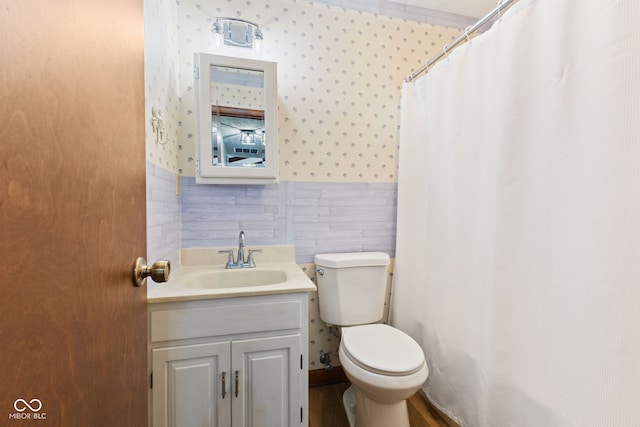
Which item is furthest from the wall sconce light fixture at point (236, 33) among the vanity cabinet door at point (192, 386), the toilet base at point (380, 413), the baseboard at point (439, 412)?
the baseboard at point (439, 412)

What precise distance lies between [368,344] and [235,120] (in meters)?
1.32

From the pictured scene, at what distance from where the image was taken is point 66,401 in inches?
15.2

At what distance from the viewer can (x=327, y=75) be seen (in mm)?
1684

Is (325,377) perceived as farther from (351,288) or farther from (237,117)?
(237,117)

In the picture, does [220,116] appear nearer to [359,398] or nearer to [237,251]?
[237,251]

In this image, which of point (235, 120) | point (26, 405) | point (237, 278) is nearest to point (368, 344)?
point (237, 278)

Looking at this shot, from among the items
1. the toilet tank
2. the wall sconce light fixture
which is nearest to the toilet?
the toilet tank

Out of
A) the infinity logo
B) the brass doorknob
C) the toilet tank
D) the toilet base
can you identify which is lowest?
the toilet base

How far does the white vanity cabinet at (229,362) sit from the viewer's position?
3.34 feet

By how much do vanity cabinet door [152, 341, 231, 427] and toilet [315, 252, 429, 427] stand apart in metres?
0.53

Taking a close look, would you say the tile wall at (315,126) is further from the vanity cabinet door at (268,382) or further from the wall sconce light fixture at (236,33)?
the vanity cabinet door at (268,382)

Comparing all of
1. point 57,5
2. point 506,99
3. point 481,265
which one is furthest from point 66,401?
point 506,99

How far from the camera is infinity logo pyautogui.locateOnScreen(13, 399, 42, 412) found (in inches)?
11.9

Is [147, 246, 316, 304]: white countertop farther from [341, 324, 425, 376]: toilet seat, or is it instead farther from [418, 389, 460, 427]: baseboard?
[418, 389, 460, 427]: baseboard
